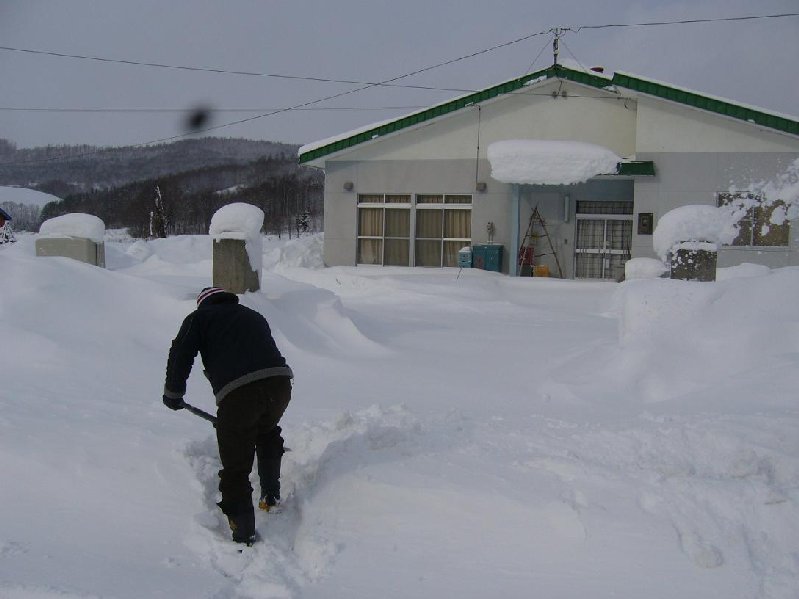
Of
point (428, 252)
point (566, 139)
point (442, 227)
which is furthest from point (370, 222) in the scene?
point (566, 139)

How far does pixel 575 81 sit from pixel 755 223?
5.38m

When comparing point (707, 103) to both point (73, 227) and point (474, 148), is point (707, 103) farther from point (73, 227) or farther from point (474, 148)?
point (73, 227)

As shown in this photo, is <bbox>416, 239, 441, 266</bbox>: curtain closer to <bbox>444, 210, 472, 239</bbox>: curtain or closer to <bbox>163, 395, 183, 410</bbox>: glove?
<bbox>444, 210, 472, 239</bbox>: curtain

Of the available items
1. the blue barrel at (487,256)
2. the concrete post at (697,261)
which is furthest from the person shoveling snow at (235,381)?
the blue barrel at (487,256)

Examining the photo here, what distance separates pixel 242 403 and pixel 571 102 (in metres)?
15.4

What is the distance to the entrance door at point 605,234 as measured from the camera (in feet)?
57.6

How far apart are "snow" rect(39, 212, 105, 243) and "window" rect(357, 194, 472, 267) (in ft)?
27.8

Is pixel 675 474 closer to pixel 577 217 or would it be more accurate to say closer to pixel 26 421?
pixel 26 421

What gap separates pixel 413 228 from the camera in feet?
60.1

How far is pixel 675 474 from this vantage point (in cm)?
396

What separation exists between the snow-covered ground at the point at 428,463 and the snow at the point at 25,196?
8177 centimetres

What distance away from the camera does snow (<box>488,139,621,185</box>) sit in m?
15.9

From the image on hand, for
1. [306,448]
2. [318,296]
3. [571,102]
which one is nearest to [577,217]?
[571,102]

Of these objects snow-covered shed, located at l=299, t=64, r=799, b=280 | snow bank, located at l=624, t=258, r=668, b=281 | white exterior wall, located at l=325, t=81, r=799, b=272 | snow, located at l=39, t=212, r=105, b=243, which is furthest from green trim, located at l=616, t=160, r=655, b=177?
snow, located at l=39, t=212, r=105, b=243
